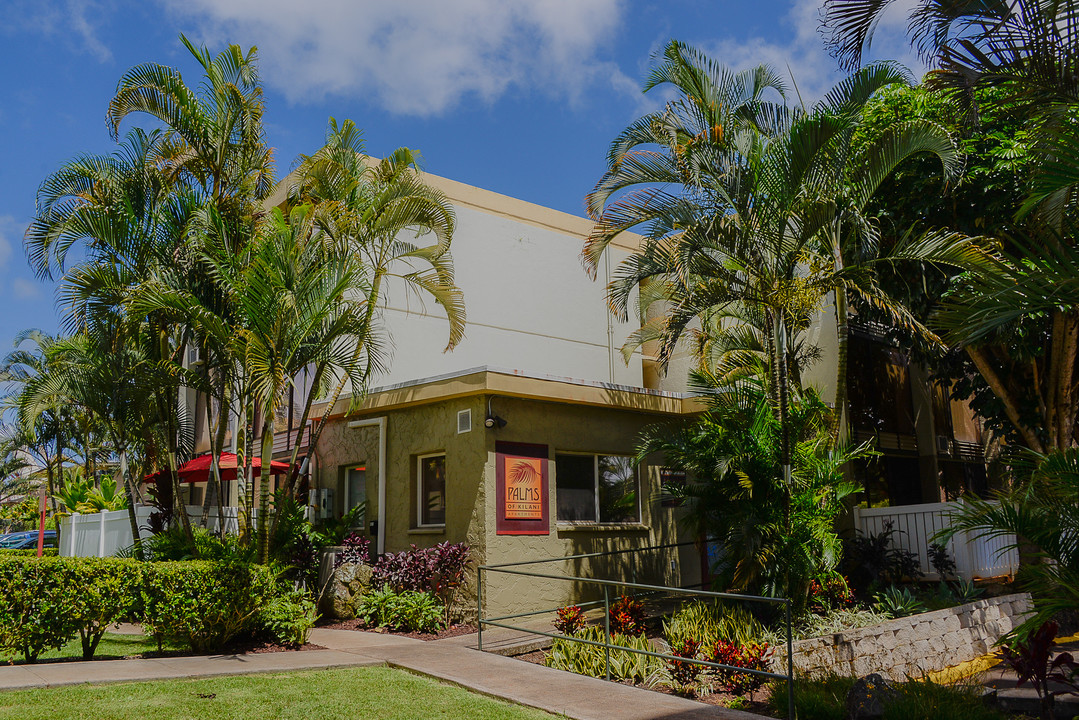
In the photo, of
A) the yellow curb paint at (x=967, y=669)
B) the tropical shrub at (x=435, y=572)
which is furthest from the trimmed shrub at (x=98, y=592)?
the yellow curb paint at (x=967, y=669)

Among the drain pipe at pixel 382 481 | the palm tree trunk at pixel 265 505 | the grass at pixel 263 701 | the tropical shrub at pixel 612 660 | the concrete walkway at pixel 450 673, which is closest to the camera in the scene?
the grass at pixel 263 701

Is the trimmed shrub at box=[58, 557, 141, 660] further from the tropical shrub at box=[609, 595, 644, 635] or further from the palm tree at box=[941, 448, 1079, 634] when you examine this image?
the palm tree at box=[941, 448, 1079, 634]

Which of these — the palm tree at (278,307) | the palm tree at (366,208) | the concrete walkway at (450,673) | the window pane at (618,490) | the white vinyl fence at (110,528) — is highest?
the palm tree at (366,208)

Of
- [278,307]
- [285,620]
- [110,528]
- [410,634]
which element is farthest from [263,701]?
[110,528]

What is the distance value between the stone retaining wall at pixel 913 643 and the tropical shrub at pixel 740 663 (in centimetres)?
50

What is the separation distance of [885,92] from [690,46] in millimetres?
4412

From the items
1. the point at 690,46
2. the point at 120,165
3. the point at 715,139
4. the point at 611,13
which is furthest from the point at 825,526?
the point at 120,165

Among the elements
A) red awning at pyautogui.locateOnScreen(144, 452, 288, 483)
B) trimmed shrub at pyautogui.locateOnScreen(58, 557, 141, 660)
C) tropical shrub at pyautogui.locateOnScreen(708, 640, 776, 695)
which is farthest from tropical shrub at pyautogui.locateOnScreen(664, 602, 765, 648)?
red awning at pyautogui.locateOnScreen(144, 452, 288, 483)

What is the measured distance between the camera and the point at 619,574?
13.4m

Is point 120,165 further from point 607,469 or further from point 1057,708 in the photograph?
point 1057,708

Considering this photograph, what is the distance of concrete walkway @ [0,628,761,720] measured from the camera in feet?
23.1

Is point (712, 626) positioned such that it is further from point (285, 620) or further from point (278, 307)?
point (278, 307)

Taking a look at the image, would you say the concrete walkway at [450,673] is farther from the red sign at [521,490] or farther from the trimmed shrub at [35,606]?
the red sign at [521,490]

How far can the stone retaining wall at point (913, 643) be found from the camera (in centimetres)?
909
